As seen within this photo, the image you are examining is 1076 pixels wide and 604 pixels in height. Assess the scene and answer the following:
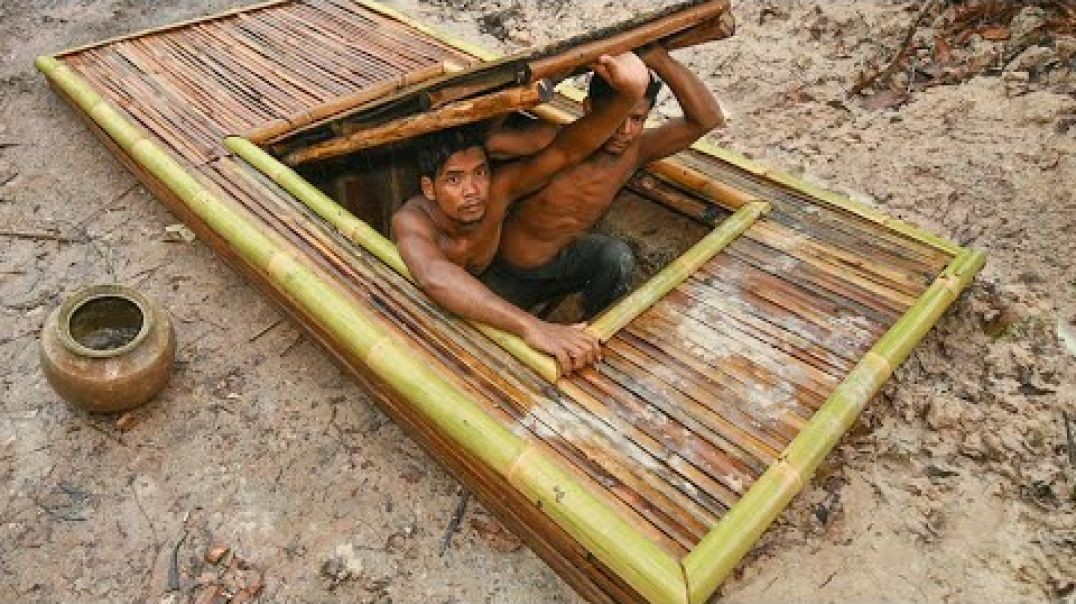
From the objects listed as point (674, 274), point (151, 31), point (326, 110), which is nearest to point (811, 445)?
point (674, 274)

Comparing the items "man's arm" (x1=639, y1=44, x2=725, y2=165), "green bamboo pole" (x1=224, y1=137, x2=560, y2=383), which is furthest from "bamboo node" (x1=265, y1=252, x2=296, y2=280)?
"man's arm" (x1=639, y1=44, x2=725, y2=165)

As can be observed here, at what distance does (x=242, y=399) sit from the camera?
3.32 metres

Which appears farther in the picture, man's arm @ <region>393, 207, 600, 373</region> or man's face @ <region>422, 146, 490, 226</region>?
man's face @ <region>422, 146, 490, 226</region>

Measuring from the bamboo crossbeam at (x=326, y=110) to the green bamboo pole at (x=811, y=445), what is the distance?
117 inches

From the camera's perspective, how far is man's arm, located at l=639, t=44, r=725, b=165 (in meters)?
3.17

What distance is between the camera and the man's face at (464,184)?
3061 millimetres

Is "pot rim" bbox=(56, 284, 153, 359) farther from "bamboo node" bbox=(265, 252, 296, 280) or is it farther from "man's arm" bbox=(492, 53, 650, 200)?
"man's arm" bbox=(492, 53, 650, 200)

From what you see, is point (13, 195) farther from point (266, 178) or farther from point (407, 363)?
point (407, 363)

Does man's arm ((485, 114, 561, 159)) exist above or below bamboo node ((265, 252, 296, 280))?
above

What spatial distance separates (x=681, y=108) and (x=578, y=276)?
1013 millimetres

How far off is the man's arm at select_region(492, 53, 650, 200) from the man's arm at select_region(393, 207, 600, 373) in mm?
583

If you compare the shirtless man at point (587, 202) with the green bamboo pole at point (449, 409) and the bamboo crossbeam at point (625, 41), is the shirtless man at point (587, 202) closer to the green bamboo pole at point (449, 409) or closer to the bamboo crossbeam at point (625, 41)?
the bamboo crossbeam at point (625, 41)

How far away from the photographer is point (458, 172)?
3.07 m

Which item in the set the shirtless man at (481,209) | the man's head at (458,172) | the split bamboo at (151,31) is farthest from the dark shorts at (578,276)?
the split bamboo at (151,31)
